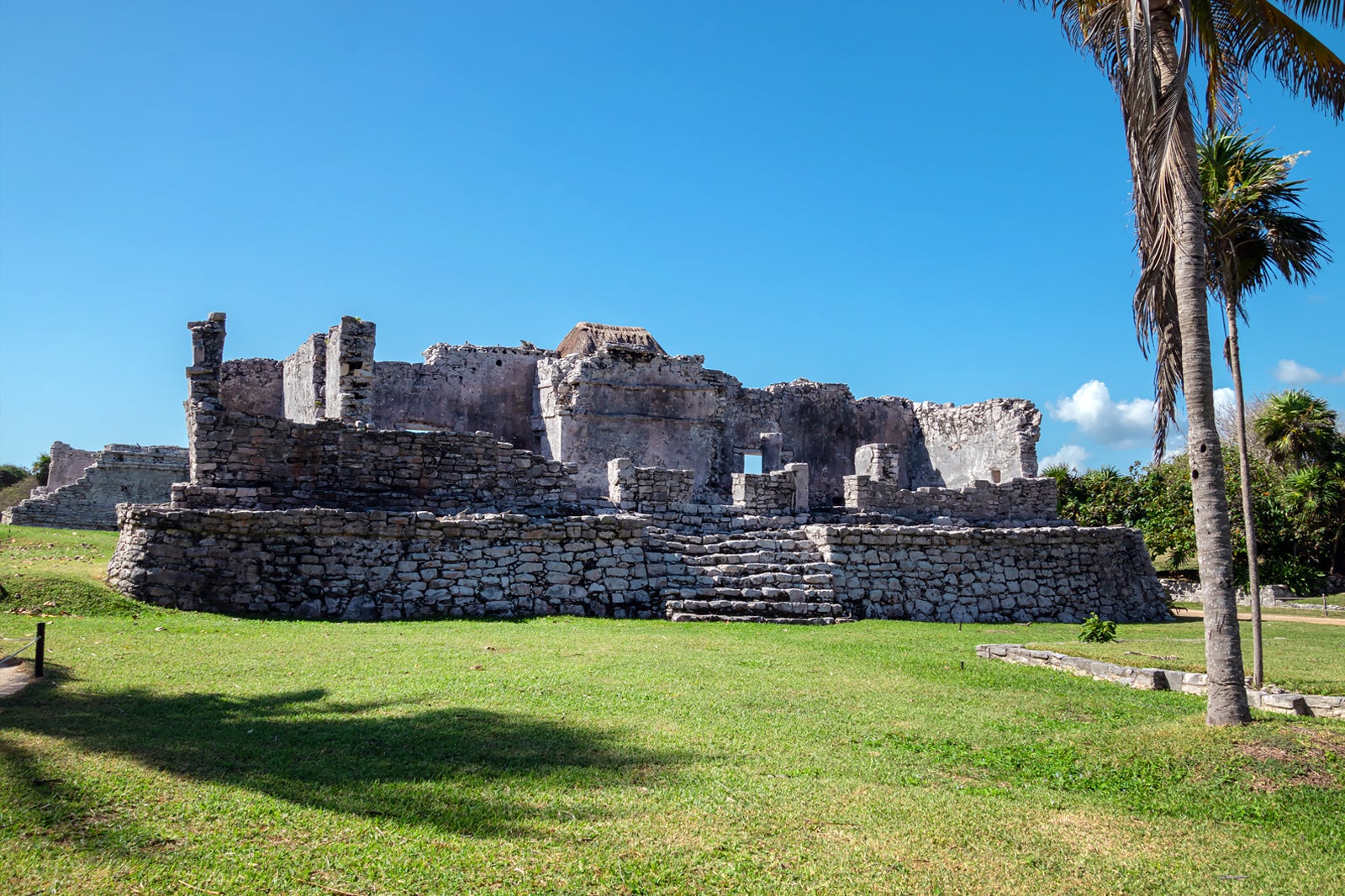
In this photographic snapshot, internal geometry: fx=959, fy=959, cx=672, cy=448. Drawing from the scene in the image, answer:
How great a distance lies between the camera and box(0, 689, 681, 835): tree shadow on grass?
4.60 m

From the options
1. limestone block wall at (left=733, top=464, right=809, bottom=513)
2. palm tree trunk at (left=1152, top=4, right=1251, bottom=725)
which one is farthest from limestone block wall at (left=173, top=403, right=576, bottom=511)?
palm tree trunk at (left=1152, top=4, right=1251, bottom=725)

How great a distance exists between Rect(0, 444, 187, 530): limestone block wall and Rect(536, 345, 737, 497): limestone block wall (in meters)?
9.37

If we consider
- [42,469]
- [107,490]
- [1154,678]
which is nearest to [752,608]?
[1154,678]

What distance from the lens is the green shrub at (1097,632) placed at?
38.1ft

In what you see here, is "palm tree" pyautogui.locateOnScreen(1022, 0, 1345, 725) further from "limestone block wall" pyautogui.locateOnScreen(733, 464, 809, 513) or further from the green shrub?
"limestone block wall" pyautogui.locateOnScreen(733, 464, 809, 513)

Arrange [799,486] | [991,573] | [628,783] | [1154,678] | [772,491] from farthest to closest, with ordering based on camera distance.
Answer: [799,486] < [772,491] < [991,573] < [1154,678] < [628,783]

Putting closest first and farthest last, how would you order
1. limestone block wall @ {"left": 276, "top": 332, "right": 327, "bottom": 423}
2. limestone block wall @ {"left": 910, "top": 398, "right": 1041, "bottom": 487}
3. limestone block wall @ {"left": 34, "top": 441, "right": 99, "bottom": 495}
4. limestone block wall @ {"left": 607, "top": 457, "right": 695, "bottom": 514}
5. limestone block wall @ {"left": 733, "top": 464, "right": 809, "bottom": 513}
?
limestone block wall @ {"left": 607, "top": 457, "right": 695, "bottom": 514} < limestone block wall @ {"left": 733, "top": 464, "right": 809, "bottom": 513} < limestone block wall @ {"left": 276, "top": 332, "right": 327, "bottom": 423} < limestone block wall @ {"left": 910, "top": 398, "right": 1041, "bottom": 487} < limestone block wall @ {"left": 34, "top": 441, "right": 99, "bottom": 495}

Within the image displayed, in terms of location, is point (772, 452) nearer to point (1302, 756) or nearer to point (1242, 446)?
point (1242, 446)

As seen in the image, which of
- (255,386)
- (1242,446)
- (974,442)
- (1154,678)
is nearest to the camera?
(1154,678)

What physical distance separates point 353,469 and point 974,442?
16.6m

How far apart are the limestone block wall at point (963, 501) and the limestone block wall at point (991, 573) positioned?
2956 mm

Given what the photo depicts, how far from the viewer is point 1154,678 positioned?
848 centimetres

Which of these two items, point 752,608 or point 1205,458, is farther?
point 752,608

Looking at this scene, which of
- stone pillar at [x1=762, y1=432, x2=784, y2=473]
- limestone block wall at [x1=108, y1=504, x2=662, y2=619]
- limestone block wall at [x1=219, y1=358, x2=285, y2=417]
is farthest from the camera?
stone pillar at [x1=762, y1=432, x2=784, y2=473]
